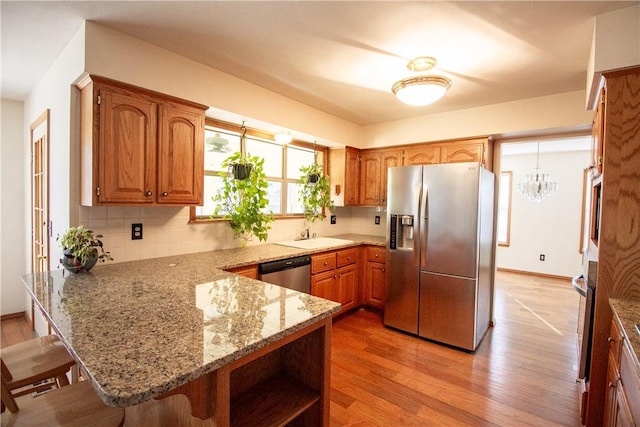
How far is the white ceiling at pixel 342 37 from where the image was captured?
1723 mm

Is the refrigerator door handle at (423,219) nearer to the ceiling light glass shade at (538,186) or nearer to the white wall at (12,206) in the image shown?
the ceiling light glass shade at (538,186)

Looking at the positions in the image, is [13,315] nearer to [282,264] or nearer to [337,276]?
[282,264]

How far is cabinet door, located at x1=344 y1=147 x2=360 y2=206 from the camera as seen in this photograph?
13.4 feet

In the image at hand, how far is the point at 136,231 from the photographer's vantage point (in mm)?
2377

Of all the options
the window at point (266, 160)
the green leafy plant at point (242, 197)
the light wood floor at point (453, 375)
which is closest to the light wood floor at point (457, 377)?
the light wood floor at point (453, 375)

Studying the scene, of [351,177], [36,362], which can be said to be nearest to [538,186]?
[351,177]

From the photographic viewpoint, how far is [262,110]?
2.93 m

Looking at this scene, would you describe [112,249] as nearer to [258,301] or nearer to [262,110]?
[258,301]

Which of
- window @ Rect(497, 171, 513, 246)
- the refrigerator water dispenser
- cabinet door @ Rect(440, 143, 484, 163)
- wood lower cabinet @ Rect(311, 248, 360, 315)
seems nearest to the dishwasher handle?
wood lower cabinet @ Rect(311, 248, 360, 315)

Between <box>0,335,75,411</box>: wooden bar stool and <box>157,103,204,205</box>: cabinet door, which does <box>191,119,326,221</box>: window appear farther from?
<box>0,335,75,411</box>: wooden bar stool

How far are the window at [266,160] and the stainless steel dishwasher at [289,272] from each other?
0.84 metres

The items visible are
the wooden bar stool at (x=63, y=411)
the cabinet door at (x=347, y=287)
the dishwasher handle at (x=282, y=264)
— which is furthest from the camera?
the cabinet door at (x=347, y=287)

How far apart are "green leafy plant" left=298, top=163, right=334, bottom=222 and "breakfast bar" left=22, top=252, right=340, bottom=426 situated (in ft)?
6.62

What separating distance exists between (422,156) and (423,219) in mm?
1067
